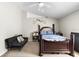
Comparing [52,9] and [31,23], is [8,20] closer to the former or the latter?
[31,23]

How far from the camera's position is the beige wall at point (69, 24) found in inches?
137

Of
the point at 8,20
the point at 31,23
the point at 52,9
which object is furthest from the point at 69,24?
the point at 8,20

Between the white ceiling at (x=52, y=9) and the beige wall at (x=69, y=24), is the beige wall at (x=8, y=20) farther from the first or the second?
the beige wall at (x=69, y=24)

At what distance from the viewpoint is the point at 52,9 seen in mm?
3568

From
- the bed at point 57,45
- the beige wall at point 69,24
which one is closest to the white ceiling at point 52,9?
the beige wall at point 69,24

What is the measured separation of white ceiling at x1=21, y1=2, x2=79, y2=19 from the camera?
323cm

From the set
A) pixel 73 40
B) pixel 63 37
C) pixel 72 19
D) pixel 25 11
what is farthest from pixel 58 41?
→ pixel 25 11

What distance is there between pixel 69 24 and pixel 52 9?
2.25 ft

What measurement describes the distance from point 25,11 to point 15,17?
0.58 metres

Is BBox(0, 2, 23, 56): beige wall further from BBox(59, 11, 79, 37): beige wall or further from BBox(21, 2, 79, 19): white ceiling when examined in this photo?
BBox(59, 11, 79, 37): beige wall

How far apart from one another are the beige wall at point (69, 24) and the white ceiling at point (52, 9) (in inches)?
5.6

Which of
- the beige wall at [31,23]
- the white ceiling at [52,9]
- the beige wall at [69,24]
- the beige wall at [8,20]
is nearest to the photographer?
the white ceiling at [52,9]

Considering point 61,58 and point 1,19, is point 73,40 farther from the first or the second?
point 1,19

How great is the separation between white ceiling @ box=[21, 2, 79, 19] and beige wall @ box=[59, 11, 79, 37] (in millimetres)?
142
